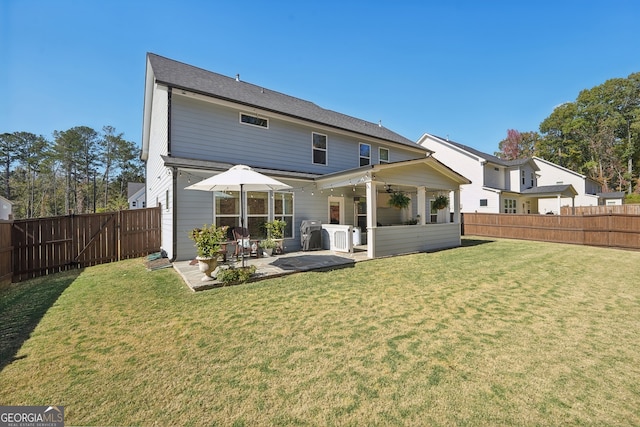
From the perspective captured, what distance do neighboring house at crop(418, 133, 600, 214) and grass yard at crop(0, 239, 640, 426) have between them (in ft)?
56.1

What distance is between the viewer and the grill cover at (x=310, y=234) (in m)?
10.0

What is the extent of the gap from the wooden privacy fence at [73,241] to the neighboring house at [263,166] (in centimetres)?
83

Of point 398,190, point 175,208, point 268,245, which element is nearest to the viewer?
point 175,208

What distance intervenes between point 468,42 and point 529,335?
46.8 feet

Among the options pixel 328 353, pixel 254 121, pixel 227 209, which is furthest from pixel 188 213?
pixel 328 353

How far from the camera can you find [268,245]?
8.93 m

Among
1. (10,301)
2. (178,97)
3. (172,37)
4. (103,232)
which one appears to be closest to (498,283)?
(10,301)

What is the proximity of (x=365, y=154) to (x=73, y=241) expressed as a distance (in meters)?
12.5

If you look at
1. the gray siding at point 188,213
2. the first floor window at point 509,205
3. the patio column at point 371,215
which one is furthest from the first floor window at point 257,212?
the first floor window at point 509,205

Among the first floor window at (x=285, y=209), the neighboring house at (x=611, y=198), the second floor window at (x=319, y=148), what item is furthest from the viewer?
the neighboring house at (x=611, y=198)

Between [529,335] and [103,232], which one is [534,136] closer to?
[529,335]

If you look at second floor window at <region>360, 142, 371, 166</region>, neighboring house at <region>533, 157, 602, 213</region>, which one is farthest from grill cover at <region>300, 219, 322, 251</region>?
neighboring house at <region>533, 157, 602, 213</region>

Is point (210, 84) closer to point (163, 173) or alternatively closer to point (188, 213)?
point (163, 173)

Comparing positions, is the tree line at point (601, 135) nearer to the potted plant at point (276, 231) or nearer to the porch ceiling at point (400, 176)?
the porch ceiling at point (400, 176)
